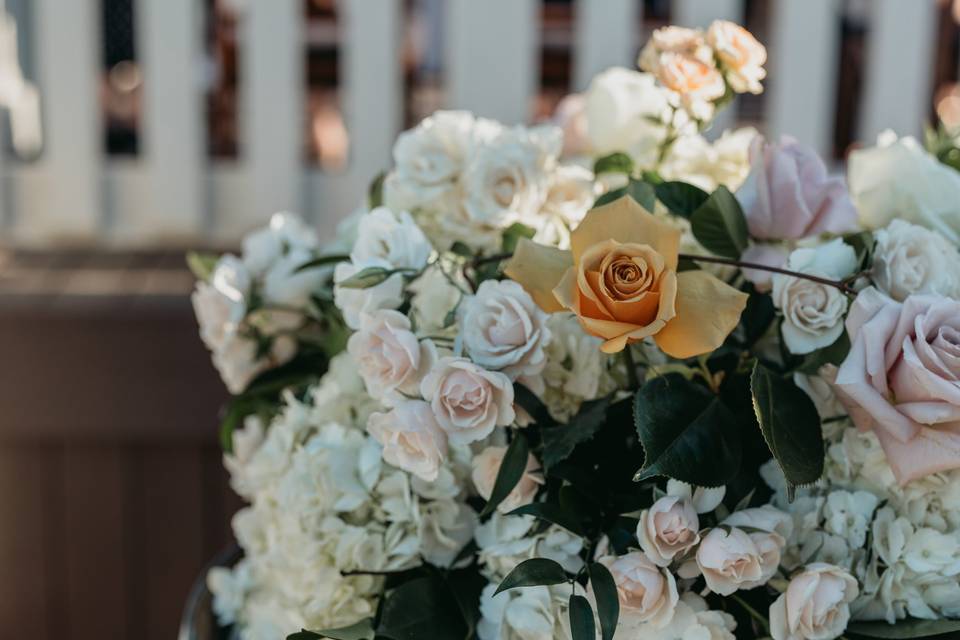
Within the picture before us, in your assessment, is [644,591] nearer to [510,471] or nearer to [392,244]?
[510,471]

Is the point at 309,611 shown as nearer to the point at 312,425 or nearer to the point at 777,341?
the point at 312,425

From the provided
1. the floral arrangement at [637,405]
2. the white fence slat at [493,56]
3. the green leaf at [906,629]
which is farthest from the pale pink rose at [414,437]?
the white fence slat at [493,56]

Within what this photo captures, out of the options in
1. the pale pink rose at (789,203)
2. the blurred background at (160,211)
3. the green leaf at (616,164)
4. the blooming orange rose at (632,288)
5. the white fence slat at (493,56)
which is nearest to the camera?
the blooming orange rose at (632,288)

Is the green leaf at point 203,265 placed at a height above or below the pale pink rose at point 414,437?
above

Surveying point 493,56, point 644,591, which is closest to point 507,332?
point 644,591

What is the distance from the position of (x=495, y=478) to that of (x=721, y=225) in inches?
7.0

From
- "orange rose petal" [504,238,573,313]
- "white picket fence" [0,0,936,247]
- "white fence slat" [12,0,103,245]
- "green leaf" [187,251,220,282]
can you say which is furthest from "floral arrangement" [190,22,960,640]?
"white fence slat" [12,0,103,245]

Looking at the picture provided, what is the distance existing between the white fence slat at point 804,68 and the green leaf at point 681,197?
40.1 inches

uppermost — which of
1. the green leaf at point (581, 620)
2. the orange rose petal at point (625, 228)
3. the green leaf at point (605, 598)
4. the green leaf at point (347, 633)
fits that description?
the orange rose petal at point (625, 228)

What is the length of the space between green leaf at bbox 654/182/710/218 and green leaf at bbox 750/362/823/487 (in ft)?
0.39

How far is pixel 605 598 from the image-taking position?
0.48 metres

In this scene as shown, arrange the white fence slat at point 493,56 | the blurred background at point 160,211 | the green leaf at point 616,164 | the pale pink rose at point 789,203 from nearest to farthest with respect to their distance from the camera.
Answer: the pale pink rose at point 789,203 → the green leaf at point 616,164 → the blurred background at point 160,211 → the white fence slat at point 493,56

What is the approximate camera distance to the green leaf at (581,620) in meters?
0.48

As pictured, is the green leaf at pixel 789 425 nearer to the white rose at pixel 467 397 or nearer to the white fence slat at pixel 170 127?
the white rose at pixel 467 397
